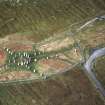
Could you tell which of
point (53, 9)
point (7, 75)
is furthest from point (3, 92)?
point (53, 9)

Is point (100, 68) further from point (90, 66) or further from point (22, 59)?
point (22, 59)

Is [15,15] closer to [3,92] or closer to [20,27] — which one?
[20,27]

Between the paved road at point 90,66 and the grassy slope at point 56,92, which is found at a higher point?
the paved road at point 90,66

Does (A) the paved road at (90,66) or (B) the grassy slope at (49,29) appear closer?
(B) the grassy slope at (49,29)

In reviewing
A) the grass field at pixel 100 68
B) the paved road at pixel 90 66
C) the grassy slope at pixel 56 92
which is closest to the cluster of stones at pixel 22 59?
the grassy slope at pixel 56 92

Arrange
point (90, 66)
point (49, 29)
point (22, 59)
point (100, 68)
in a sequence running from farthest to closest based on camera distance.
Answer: point (49, 29)
point (22, 59)
point (90, 66)
point (100, 68)

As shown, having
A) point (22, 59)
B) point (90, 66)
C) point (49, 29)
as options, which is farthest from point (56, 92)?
point (49, 29)

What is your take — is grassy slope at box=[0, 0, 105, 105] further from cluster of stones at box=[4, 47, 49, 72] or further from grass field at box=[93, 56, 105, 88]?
cluster of stones at box=[4, 47, 49, 72]

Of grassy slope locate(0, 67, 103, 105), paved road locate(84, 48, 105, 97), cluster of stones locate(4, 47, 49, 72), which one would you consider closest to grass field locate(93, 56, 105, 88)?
paved road locate(84, 48, 105, 97)

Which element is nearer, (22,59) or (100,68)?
(100,68)

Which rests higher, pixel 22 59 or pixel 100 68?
pixel 100 68

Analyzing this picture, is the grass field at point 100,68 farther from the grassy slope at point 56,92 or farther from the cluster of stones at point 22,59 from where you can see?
the cluster of stones at point 22,59
